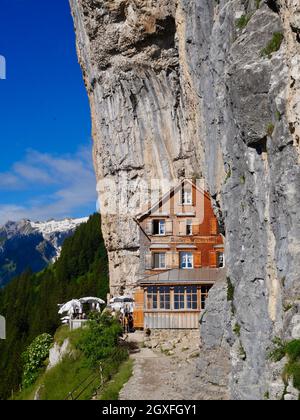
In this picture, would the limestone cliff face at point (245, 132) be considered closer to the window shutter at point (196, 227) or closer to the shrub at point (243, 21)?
the shrub at point (243, 21)

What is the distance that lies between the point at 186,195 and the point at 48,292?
6301cm

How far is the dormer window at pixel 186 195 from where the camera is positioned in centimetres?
4347

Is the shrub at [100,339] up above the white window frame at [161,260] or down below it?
below

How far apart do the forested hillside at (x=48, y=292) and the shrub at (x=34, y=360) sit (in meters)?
30.0

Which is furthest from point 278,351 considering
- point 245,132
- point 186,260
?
point 186,260

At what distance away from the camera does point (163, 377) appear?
3123cm

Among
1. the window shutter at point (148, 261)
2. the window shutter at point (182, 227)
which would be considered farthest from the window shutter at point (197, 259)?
the window shutter at point (148, 261)

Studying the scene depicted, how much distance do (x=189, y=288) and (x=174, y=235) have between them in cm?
533

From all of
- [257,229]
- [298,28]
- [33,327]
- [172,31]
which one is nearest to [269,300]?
[257,229]

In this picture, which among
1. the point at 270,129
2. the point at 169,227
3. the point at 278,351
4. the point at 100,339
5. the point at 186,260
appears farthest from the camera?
the point at 169,227

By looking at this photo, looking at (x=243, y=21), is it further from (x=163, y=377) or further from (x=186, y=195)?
(x=186, y=195)

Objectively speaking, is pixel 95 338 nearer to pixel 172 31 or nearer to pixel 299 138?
pixel 299 138

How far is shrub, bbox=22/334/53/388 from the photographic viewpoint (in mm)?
45281

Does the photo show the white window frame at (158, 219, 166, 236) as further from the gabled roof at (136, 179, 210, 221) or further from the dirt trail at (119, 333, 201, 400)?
the dirt trail at (119, 333, 201, 400)
